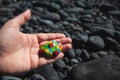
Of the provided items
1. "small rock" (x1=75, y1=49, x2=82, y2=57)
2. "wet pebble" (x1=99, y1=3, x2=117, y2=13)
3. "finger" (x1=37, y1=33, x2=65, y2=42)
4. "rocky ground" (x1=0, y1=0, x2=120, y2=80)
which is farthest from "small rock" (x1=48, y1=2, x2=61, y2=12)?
"finger" (x1=37, y1=33, x2=65, y2=42)

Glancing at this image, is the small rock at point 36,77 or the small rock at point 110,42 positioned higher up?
the small rock at point 110,42

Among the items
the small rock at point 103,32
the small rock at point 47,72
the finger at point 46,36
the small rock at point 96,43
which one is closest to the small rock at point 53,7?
the small rock at point 103,32

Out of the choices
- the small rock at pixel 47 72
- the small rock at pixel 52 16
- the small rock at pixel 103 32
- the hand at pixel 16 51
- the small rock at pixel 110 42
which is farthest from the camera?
the small rock at pixel 52 16

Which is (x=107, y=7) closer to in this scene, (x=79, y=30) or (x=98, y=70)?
(x=79, y=30)

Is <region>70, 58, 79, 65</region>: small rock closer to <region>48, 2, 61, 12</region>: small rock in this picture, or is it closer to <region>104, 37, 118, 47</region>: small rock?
<region>104, 37, 118, 47</region>: small rock

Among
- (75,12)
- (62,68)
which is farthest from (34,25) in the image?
(62,68)

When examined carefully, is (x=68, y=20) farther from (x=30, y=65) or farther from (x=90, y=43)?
(x=30, y=65)

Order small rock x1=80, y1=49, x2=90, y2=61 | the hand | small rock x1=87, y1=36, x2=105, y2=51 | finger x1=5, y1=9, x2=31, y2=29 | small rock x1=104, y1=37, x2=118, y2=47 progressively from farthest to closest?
small rock x1=104, y1=37, x2=118, y2=47, small rock x1=87, y1=36, x2=105, y2=51, small rock x1=80, y1=49, x2=90, y2=61, finger x1=5, y1=9, x2=31, y2=29, the hand

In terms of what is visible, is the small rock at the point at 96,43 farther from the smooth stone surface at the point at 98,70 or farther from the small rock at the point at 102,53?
the smooth stone surface at the point at 98,70
